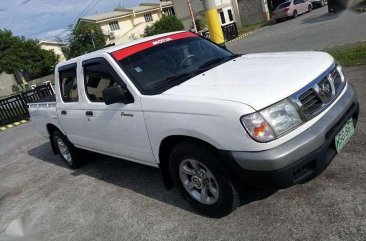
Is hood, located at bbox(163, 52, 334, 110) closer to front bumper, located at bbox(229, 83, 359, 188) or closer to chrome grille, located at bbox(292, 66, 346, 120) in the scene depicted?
chrome grille, located at bbox(292, 66, 346, 120)

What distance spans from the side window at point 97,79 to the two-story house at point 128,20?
148 feet

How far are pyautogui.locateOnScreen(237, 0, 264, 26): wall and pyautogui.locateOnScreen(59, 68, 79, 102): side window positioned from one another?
3813 cm

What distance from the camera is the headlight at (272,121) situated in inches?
126

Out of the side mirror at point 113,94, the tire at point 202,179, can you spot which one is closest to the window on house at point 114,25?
the side mirror at point 113,94

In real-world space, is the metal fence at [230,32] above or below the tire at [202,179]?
below

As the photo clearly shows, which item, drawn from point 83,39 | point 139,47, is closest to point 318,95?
point 139,47

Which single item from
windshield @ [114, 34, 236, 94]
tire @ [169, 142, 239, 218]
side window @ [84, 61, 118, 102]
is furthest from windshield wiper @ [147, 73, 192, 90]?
tire @ [169, 142, 239, 218]

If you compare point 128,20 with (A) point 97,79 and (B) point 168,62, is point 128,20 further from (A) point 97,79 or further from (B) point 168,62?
(B) point 168,62

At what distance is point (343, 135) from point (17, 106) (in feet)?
47.2

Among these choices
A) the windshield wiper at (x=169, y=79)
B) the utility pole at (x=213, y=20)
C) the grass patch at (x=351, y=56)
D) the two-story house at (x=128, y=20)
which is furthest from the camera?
the two-story house at (x=128, y=20)

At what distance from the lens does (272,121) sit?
3.25 metres

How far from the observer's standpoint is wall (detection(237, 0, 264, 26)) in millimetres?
41562

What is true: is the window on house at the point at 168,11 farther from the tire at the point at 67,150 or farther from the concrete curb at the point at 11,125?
the tire at the point at 67,150

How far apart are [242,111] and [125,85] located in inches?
66.8
